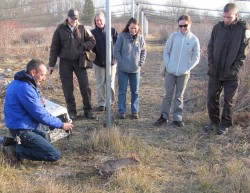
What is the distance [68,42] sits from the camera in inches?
205

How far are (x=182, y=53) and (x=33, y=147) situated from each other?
8.74 feet

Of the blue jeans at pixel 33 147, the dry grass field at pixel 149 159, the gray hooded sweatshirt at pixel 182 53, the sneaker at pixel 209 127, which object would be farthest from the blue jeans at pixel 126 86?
the blue jeans at pixel 33 147

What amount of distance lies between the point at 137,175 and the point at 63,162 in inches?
40.5

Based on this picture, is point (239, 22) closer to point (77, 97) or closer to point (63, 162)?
point (63, 162)

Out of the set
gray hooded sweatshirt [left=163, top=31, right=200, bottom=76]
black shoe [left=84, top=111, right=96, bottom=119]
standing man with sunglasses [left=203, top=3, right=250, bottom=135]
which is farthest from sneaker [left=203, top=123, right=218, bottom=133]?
black shoe [left=84, top=111, right=96, bottom=119]

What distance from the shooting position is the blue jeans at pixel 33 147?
12.1 ft

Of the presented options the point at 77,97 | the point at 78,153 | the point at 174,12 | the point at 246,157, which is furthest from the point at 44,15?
the point at 246,157

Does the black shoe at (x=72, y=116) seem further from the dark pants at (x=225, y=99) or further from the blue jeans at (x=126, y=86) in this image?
the dark pants at (x=225, y=99)

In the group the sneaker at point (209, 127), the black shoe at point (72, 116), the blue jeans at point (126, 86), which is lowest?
the sneaker at point (209, 127)

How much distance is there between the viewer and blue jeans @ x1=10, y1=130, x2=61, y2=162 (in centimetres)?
370

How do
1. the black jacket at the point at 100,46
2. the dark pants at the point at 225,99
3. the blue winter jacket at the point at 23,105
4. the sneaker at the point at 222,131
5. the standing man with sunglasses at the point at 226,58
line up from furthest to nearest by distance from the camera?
the black jacket at the point at 100,46 → the sneaker at the point at 222,131 → the dark pants at the point at 225,99 → the standing man with sunglasses at the point at 226,58 → the blue winter jacket at the point at 23,105

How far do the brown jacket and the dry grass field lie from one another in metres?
1.15

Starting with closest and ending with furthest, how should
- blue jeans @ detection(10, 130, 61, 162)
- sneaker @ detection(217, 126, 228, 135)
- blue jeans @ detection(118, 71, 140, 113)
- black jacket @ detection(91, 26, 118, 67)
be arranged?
blue jeans @ detection(10, 130, 61, 162), sneaker @ detection(217, 126, 228, 135), blue jeans @ detection(118, 71, 140, 113), black jacket @ detection(91, 26, 118, 67)

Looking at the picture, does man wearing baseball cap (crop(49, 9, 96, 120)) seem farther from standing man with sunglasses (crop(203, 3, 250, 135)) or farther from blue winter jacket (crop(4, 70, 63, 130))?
standing man with sunglasses (crop(203, 3, 250, 135))
